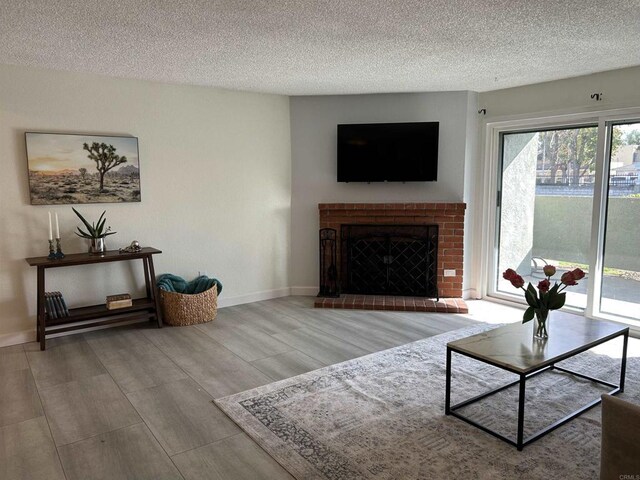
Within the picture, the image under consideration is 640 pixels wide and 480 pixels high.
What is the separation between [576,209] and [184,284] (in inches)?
156

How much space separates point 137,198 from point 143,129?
66 cm

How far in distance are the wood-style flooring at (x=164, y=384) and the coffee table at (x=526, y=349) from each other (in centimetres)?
112

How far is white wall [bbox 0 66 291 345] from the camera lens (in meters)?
3.92

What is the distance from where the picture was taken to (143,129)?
4.46 metres

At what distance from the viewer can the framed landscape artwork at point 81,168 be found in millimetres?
3955

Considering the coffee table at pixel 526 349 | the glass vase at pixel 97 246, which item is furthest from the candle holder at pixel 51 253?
the coffee table at pixel 526 349

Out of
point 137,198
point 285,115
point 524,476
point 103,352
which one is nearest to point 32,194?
point 137,198

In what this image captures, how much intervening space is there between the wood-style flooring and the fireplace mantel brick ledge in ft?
1.13

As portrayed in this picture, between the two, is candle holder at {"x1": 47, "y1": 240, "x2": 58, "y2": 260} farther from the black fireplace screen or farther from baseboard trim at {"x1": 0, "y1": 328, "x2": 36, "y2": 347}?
the black fireplace screen

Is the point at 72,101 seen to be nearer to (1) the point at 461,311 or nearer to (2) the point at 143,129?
(2) the point at 143,129

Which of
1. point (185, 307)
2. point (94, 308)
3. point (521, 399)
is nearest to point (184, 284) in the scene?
point (185, 307)

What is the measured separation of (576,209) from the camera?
4.61 m

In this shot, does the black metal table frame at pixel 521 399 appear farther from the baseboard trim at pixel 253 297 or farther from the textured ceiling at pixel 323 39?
the baseboard trim at pixel 253 297

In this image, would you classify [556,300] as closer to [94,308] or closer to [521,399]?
[521,399]
